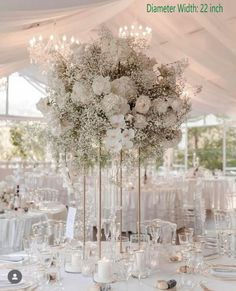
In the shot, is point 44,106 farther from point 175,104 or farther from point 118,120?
point 175,104

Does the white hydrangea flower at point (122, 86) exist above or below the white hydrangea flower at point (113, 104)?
above

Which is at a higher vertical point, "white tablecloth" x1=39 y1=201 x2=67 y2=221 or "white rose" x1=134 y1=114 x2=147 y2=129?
"white rose" x1=134 y1=114 x2=147 y2=129

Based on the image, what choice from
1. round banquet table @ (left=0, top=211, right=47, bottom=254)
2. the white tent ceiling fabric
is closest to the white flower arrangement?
the white tent ceiling fabric

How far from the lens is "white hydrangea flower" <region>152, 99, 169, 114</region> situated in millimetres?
1956

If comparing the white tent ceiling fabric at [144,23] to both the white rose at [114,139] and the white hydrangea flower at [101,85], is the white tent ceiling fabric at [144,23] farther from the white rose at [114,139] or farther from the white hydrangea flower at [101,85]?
the white rose at [114,139]

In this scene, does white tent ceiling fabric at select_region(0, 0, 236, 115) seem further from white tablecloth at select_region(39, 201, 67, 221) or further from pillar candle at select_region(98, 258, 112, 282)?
pillar candle at select_region(98, 258, 112, 282)

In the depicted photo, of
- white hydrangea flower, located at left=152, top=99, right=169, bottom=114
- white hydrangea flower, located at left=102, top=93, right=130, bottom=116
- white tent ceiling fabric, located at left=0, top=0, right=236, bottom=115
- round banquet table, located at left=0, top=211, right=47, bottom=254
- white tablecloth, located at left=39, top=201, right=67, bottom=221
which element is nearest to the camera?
white hydrangea flower, located at left=102, top=93, right=130, bottom=116

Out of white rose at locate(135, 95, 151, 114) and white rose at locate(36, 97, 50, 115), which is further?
white rose at locate(36, 97, 50, 115)

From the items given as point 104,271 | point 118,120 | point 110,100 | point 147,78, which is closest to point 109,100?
point 110,100

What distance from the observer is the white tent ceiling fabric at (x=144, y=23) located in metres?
3.37

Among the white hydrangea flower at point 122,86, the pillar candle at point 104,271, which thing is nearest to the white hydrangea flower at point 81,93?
the white hydrangea flower at point 122,86

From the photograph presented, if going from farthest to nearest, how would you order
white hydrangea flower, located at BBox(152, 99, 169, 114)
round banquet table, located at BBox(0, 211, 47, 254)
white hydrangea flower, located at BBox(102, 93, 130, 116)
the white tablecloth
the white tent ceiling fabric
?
the white tablecloth < round banquet table, located at BBox(0, 211, 47, 254) < the white tent ceiling fabric < white hydrangea flower, located at BBox(152, 99, 169, 114) < white hydrangea flower, located at BBox(102, 93, 130, 116)

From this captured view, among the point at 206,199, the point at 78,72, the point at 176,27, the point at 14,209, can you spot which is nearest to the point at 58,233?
the point at 78,72

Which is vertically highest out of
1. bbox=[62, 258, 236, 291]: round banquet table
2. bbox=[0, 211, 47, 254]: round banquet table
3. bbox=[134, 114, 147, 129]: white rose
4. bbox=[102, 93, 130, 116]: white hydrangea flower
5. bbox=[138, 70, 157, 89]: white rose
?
bbox=[138, 70, 157, 89]: white rose
